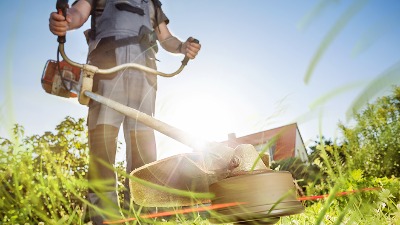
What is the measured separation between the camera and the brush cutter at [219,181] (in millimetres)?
1064

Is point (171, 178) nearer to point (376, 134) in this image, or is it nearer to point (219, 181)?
point (219, 181)

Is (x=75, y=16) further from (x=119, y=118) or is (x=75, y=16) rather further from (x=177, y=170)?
(x=177, y=170)

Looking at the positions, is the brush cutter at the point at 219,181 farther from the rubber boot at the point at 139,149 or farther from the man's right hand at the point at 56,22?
the rubber boot at the point at 139,149

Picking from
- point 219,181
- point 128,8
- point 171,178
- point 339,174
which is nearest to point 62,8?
point 128,8

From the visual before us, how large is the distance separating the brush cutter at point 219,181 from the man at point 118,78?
812 millimetres

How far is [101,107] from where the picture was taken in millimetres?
2326

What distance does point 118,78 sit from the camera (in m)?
2.38

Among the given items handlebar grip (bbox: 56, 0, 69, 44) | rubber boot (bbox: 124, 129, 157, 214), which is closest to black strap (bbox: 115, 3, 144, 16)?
handlebar grip (bbox: 56, 0, 69, 44)

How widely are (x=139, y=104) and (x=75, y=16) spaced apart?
0.79 m

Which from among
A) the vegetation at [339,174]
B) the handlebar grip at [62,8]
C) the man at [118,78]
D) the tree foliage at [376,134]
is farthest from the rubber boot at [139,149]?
the tree foliage at [376,134]

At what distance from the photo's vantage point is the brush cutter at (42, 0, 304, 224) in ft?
3.49

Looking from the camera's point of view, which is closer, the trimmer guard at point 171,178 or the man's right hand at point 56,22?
the trimmer guard at point 171,178

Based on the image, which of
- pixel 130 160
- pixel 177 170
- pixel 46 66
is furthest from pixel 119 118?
pixel 177 170

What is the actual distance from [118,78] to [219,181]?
1497mm
